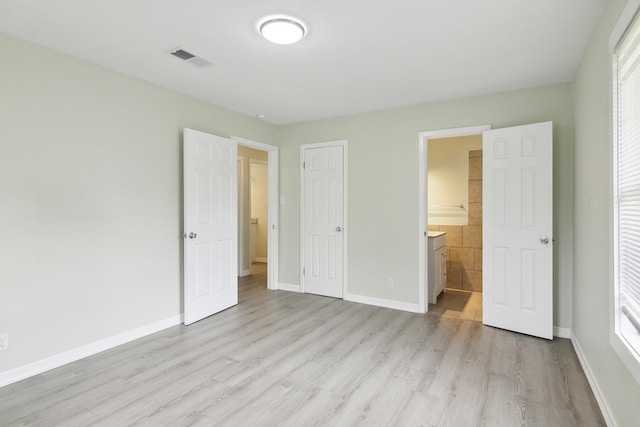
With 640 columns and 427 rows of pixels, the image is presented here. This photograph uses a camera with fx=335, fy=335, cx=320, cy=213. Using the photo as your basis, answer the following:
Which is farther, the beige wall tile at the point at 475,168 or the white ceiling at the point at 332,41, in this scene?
the beige wall tile at the point at 475,168

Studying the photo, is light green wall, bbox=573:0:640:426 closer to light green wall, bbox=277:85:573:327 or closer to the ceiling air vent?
light green wall, bbox=277:85:573:327

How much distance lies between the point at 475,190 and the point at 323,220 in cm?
236

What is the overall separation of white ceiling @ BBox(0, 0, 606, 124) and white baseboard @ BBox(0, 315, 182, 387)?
Result: 2.36 metres

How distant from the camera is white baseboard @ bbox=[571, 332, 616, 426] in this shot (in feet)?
6.26

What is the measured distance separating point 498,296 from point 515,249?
0.51m

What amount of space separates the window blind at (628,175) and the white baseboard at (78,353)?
11.8ft

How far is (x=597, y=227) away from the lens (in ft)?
7.22

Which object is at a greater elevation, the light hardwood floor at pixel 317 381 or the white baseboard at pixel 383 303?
the white baseboard at pixel 383 303

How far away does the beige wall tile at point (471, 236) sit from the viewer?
500cm

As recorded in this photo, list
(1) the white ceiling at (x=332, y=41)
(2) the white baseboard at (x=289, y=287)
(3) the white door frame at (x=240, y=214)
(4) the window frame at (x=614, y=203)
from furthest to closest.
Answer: (3) the white door frame at (x=240, y=214) < (2) the white baseboard at (x=289, y=287) < (1) the white ceiling at (x=332, y=41) < (4) the window frame at (x=614, y=203)

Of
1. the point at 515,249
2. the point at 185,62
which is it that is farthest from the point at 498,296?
the point at 185,62

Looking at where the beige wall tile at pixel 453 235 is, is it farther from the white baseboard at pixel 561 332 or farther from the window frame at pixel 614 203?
the window frame at pixel 614 203

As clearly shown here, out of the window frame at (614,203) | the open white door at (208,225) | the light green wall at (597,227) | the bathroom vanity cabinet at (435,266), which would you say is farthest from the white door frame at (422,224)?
the open white door at (208,225)

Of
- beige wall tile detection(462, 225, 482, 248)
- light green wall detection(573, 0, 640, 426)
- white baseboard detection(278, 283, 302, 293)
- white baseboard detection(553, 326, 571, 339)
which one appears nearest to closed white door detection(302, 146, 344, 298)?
white baseboard detection(278, 283, 302, 293)
